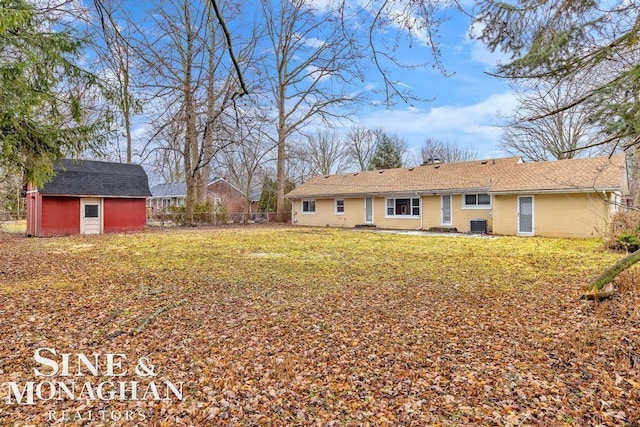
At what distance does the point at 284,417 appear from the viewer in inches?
103

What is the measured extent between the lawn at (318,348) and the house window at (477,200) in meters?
9.33

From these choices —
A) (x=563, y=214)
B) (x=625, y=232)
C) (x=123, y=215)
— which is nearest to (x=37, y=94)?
(x=123, y=215)

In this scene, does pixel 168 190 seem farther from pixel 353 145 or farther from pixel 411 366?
pixel 411 366

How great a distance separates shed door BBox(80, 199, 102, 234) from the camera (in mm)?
16172

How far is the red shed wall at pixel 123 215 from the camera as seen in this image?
1698 cm

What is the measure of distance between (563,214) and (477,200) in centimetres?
357

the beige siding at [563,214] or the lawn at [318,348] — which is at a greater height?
the beige siding at [563,214]

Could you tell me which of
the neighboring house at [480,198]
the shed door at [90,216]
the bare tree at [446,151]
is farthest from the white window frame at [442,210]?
the bare tree at [446,151]

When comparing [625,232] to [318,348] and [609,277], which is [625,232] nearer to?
[609,277]

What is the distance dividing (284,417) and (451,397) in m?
1.36

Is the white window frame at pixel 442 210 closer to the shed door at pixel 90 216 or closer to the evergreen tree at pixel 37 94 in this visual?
the evergreen tree at pixel 37 94

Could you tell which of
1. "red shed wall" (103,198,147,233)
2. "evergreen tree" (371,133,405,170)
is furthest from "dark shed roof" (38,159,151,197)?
"evergreen tree" (371,133,405,170)

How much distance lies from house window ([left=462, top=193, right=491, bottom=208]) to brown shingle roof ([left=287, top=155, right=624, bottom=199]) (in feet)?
1.86

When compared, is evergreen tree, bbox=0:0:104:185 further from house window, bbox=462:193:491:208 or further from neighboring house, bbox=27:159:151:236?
house window, bbox=462:193:491:208
